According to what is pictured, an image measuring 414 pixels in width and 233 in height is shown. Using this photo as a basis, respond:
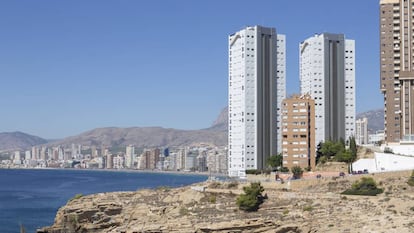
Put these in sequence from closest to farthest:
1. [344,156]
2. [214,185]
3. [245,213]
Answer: [245,213] → [214,185] → [344,156]

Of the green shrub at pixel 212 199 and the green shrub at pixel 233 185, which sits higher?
the green shrub at pixel 233 185

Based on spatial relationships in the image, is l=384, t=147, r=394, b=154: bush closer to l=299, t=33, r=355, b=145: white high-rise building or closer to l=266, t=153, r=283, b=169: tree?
l=266, t=153, r=283, b=169: tree

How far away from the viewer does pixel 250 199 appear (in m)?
58.1

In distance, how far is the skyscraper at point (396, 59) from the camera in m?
86.4

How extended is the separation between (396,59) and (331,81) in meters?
17.3

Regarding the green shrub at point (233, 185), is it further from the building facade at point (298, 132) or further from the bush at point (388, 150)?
the bush at point (388, 150)

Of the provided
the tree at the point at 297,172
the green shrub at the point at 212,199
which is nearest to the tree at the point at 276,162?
the tree at the point at 297,172

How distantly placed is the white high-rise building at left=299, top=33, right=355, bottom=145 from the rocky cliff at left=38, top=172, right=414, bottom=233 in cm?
3869

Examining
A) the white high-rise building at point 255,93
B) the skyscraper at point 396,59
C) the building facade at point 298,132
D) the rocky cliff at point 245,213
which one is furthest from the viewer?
the white high-rise building at point 255,93

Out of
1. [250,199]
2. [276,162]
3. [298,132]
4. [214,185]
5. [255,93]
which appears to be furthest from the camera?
[255,93]

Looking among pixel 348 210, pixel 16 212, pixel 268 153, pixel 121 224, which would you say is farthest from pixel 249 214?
pixel 16 212

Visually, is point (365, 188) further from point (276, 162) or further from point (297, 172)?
point (276, 162)

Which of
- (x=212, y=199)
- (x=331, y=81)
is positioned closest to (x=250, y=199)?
(x=212, y=199)

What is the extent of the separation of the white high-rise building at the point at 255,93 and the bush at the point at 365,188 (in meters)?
40.9
